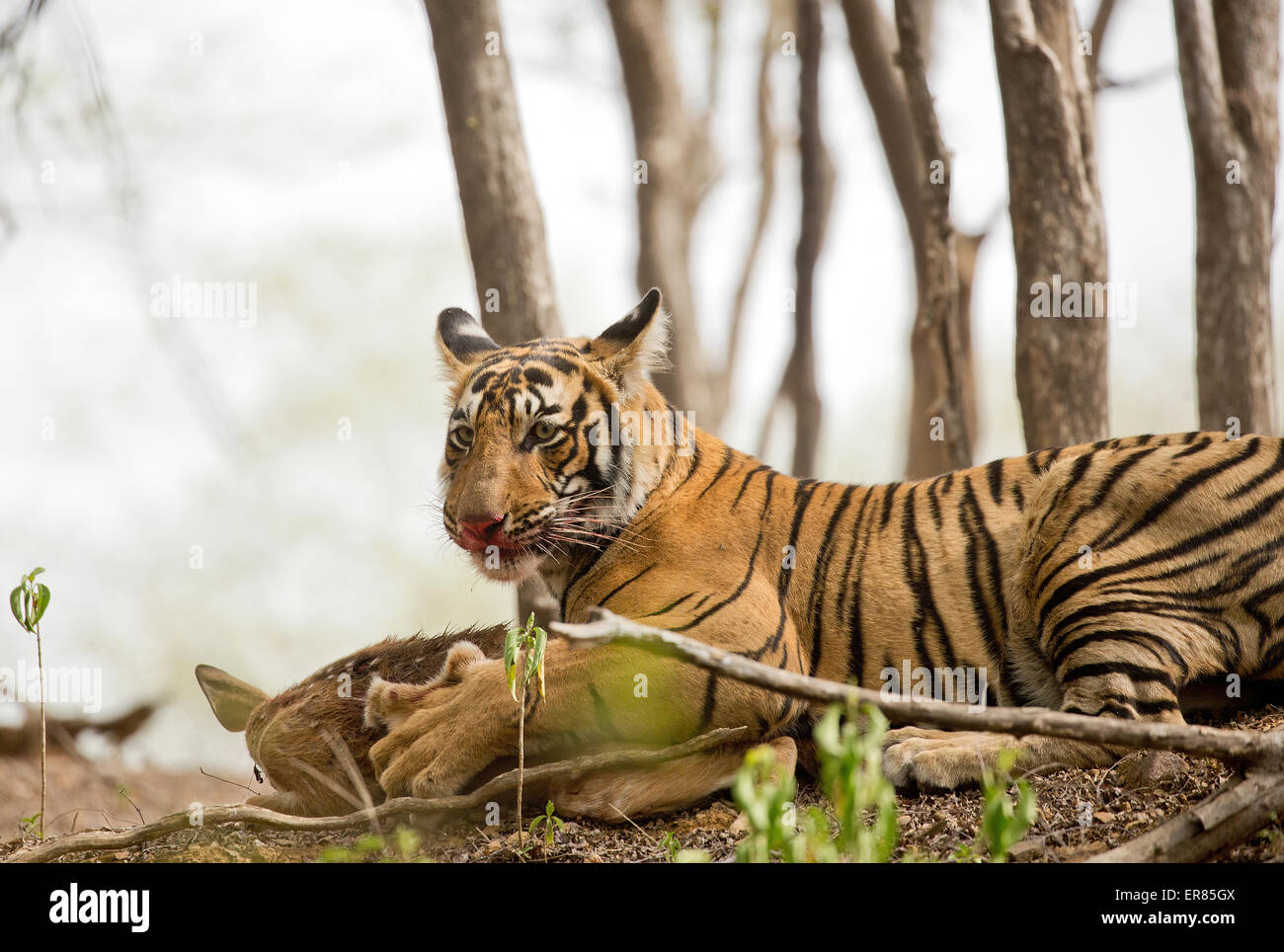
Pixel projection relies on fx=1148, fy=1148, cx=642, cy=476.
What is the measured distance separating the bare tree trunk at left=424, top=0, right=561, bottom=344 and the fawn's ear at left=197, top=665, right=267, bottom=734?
221 cm

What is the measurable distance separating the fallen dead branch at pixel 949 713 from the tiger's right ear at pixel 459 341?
2.42 meters

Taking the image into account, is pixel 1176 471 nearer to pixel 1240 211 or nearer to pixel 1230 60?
pixel 1240 211

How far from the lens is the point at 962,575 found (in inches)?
158

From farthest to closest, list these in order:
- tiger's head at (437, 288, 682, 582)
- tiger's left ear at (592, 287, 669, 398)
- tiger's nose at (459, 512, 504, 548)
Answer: tiger's left ear at (592, 287, 669, 398)
tiger's head at (437, 288, 682, 582)
tiger's nose at (459, 512, 504, 548)

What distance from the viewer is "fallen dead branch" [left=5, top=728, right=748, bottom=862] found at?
10.7 feet

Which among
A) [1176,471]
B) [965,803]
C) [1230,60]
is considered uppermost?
[1230,60]

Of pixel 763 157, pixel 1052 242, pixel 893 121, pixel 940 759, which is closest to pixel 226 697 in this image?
pixel 940 759

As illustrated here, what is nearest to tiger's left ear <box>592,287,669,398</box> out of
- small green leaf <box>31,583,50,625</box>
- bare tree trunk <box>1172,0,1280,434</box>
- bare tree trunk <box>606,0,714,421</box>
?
small green leaf <box>31,583,50,625</box>

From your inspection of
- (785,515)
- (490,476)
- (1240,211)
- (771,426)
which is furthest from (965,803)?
(771,426)

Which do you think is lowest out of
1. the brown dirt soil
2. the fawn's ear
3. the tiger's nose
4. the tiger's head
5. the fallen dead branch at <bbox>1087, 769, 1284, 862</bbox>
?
the brown dirt soil

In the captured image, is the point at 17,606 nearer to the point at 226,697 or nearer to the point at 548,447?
the point at 226,697

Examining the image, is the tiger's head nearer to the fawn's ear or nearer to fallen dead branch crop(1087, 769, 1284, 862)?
the fawn's ear

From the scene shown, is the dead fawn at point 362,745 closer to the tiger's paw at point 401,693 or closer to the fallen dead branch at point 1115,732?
the tiger's paw at point 401,693
